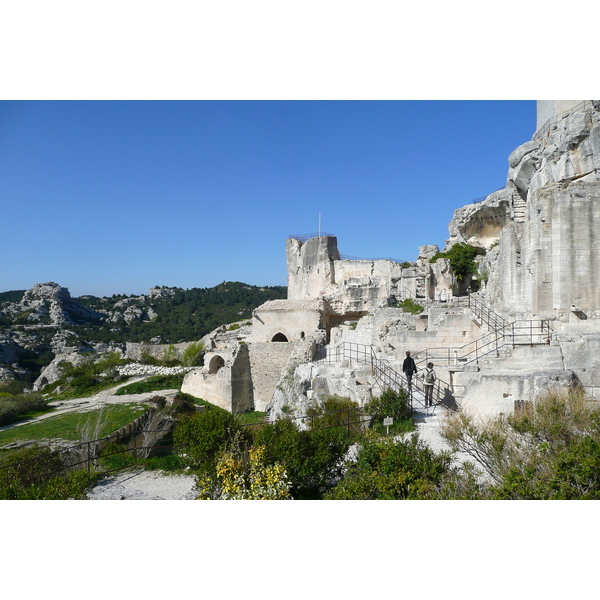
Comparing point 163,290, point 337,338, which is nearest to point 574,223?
point 337,338

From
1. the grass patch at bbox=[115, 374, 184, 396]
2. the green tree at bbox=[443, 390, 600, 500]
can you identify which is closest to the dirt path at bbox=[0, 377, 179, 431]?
the grass patch at bbox=[115, 374, 184, 396]

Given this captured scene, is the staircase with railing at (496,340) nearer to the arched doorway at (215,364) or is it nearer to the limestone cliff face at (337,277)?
the limestone cliff face at (337,277)

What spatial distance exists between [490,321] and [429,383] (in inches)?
220

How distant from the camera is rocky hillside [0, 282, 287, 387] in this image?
44.1 m

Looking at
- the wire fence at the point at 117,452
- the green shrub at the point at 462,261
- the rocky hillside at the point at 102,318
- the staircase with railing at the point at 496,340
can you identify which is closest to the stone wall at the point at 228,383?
the wire fence at the point at 117,452

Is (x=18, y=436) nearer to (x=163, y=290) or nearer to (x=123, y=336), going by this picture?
(x=123, y=336)

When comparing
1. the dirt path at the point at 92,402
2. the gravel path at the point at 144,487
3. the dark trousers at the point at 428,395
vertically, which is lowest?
the dirt path at the point at 92,402

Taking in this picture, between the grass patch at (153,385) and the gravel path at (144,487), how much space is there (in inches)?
520

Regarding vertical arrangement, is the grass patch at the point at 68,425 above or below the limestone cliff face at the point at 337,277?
below

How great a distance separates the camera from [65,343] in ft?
158

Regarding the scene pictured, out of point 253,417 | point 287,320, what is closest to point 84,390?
point 253,417

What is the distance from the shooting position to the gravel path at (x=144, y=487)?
24.2ft

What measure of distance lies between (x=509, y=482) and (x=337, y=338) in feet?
51.4

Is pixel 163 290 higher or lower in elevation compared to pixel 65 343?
higher
